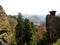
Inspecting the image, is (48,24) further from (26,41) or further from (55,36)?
(26,41)

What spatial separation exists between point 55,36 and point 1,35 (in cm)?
697

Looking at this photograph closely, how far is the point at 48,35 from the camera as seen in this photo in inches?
1017

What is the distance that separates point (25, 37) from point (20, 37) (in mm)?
879

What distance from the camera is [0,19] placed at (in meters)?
35.2

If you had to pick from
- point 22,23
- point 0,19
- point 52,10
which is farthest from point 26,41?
point 52,10

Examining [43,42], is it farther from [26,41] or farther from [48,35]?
[26,41]

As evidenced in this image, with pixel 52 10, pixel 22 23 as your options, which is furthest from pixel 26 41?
pixel 52 10

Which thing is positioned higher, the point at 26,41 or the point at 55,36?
the point at 55,36

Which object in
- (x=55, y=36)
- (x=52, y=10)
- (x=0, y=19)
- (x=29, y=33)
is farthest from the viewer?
(x=0, y=19)

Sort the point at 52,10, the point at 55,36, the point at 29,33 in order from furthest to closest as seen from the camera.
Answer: the point at 29,33, the point at 52,10, the point at 55,36

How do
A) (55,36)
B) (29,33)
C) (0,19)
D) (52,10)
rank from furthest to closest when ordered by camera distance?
(0,19)
(29,33)
(52,10)
(55,36)

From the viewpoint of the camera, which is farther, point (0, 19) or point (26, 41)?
point (0, 19)

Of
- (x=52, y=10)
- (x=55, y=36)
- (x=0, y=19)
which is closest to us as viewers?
(x=55, y=36)

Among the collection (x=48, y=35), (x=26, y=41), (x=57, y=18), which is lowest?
(x=26, y=41)
